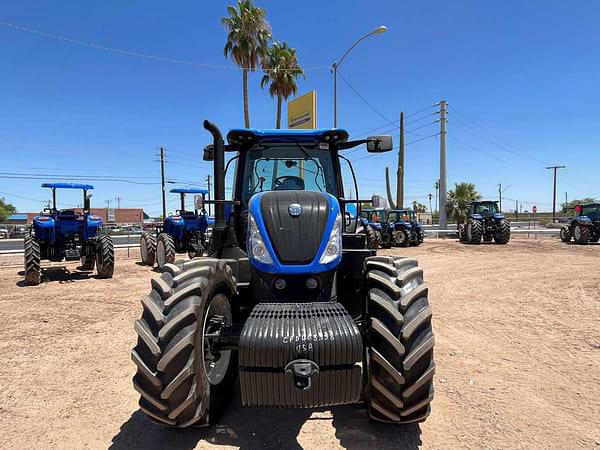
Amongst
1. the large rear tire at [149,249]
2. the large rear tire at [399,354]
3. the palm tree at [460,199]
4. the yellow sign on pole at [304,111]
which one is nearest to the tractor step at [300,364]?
the large rear tire at [399,354]

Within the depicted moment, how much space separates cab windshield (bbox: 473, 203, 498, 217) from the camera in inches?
936

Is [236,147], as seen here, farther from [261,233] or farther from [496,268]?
[496,268]

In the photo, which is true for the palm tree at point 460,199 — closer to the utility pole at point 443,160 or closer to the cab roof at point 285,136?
the utility pole at point 443,160

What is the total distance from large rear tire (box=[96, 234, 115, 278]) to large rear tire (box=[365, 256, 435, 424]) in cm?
979

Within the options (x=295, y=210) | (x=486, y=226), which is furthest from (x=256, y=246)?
(x=486, y=226)

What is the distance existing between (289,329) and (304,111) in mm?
16925

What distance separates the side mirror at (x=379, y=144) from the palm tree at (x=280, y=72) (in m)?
18.7

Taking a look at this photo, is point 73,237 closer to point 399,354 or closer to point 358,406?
point 358,406

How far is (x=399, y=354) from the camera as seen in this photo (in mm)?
2605

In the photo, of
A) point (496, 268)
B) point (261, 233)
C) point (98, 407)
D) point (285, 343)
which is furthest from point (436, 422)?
point (496, 268)

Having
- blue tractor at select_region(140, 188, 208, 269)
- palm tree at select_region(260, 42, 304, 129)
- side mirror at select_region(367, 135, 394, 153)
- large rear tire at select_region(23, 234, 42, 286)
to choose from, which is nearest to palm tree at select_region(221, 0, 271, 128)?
palm tree at select_region(260, 42, 304, 129)

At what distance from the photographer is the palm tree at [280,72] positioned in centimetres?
2262

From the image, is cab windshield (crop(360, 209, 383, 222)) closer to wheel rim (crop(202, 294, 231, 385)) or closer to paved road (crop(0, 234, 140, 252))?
paved road (crop(0, 234, 140, 252))

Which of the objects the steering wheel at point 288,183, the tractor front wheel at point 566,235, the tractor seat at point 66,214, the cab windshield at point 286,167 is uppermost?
the cab windshield at point 286,167
